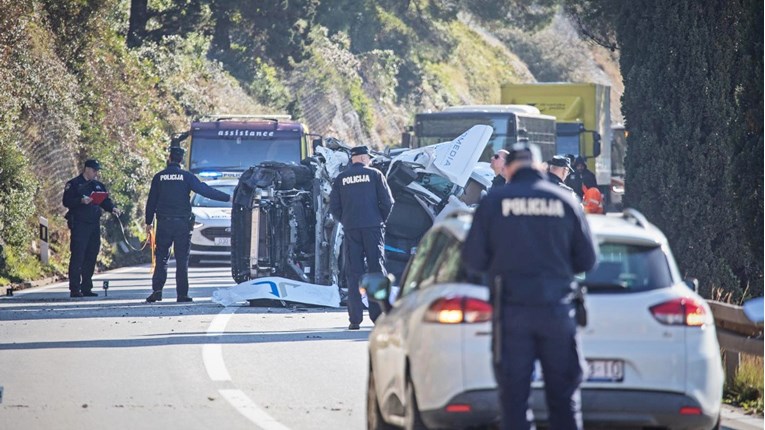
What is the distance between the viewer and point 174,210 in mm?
19922

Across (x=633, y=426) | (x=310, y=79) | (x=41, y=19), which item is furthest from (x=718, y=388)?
(x=310, y=79)

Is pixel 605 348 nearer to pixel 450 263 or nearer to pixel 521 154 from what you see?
pixel 450 263

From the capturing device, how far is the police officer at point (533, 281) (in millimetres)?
7152

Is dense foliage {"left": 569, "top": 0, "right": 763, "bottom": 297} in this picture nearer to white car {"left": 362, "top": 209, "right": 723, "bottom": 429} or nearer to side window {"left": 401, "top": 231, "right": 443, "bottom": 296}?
side window {"left": 401, "top": 231, "right": 443, "bottom": 296}

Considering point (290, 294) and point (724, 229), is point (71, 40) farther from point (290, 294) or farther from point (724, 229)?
point (724, 229)

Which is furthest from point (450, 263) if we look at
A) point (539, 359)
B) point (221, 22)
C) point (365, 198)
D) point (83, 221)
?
point (221, 22)

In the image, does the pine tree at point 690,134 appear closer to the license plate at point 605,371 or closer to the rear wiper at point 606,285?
the rear wiper at point 606,285

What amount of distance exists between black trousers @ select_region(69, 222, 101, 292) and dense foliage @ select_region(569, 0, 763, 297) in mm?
7239

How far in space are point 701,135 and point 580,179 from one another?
21.3 feet

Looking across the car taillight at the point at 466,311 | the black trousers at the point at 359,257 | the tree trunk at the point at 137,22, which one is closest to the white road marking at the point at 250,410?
the car taillight at the point at 466,311

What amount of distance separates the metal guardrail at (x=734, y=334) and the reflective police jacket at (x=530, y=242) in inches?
160

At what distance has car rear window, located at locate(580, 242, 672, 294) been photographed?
821cm

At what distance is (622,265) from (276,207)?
1223 centimetres

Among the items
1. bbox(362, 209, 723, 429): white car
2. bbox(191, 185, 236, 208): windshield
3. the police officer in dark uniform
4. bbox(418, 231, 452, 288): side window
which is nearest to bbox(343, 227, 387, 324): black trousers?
the police officer in dark uniform
